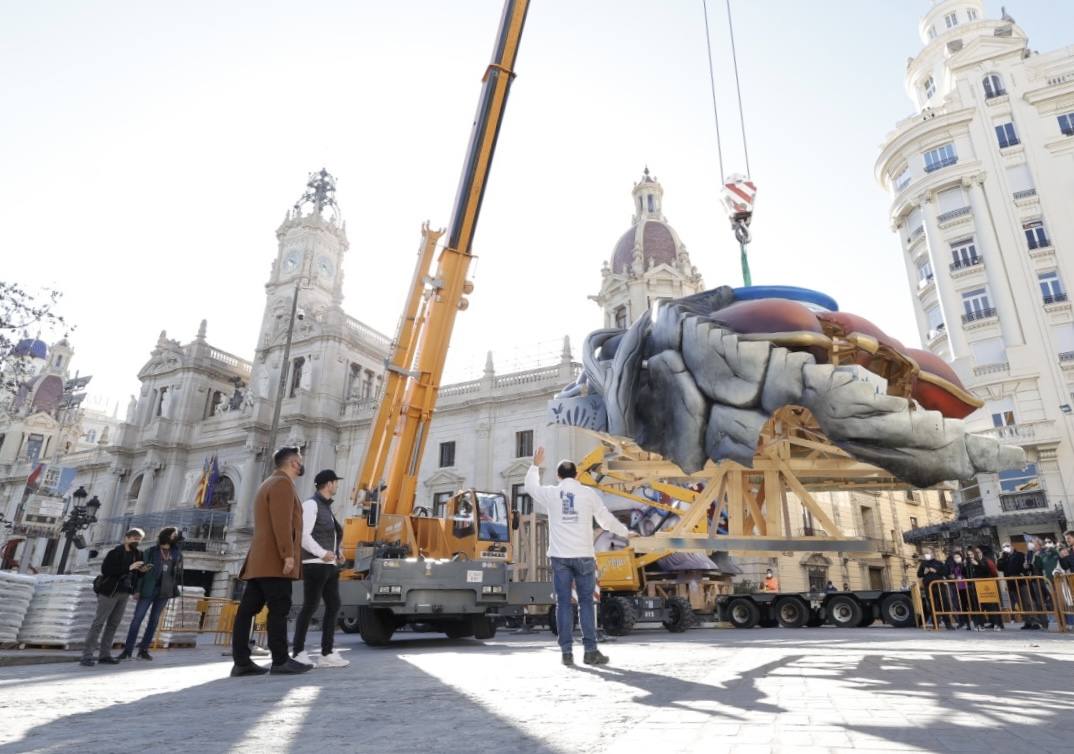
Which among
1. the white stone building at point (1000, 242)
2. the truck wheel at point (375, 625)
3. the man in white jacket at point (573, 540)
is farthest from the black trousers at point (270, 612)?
the white stone building at point (1000, 242)

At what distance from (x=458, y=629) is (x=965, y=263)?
29817 mm

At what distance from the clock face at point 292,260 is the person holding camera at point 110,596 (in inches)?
1657

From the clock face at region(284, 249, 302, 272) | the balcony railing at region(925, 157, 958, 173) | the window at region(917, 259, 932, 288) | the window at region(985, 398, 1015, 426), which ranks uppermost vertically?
the clock face at region(284, 249, 302, 272)

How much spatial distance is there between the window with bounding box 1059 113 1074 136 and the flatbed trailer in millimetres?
26750

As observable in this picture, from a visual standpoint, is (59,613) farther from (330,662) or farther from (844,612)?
(844,612)

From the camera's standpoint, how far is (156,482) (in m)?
40.9

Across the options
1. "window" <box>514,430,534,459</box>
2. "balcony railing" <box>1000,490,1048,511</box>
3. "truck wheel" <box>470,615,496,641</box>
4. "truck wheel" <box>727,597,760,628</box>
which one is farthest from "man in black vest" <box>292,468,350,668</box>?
"balcony railing" <box>1000,490,1048,511</box>

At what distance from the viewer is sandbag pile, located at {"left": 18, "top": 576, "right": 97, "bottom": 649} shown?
29.9 feet

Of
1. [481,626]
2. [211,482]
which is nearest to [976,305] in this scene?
[481,626]

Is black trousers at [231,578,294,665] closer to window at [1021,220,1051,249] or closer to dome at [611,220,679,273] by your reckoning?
dome at [611,220,679,273]

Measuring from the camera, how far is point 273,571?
5.42 meters

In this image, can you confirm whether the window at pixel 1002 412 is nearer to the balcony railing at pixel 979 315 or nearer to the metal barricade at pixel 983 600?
the balcony railing at pixel 979 315

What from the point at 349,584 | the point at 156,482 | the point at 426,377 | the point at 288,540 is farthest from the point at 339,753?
the point at 156,482

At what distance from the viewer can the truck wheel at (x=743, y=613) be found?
59.9 feet
